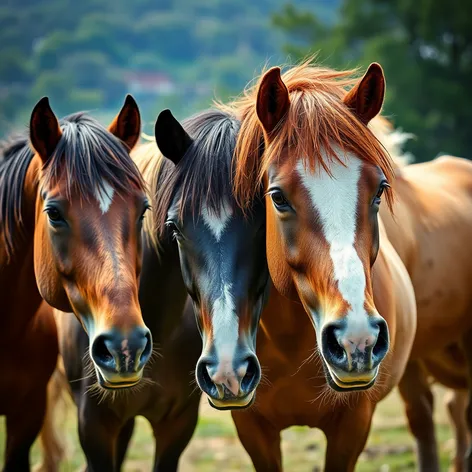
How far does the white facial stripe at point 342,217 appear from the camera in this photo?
2.70m

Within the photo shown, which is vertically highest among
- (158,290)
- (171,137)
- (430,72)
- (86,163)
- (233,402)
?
(430,72)

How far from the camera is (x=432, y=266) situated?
4.63 meters

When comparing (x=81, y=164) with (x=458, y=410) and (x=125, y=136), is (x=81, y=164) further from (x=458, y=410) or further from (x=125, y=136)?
(x=458, y=410)

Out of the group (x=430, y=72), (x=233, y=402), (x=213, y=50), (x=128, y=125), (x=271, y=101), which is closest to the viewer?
(x=233, y=402)

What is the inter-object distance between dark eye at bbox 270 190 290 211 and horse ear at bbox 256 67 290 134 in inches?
12.4

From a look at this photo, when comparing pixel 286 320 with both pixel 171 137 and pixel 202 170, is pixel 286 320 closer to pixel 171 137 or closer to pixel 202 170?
pixel 202 170

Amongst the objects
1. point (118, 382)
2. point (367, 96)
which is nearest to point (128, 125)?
point (367, 96)

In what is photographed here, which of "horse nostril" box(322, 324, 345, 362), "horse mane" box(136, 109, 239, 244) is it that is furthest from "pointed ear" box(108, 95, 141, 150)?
"horse nostril" box(322, 324, 345, 362)

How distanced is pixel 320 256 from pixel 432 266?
2.02 metres

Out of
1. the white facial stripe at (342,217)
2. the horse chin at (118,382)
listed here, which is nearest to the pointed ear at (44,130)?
the horse chin at (118,382)

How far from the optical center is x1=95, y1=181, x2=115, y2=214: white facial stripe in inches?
128

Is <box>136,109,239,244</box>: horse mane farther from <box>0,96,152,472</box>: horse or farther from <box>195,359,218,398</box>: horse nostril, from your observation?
<box>195,359,218,398</box>: horse nostril

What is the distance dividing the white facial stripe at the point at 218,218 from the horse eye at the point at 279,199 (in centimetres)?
25

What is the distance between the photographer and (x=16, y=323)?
13.1 feet
